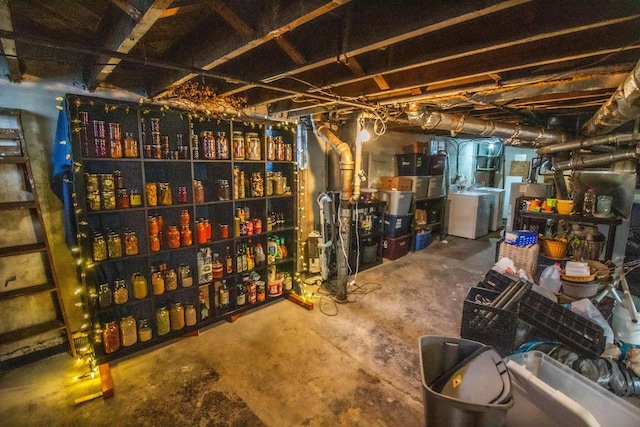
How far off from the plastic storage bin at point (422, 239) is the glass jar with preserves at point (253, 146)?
11.5 feet

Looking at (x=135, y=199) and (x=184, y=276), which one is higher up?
(x=135, y=199)

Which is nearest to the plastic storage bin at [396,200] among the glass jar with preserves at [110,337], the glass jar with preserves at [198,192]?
the glass jar with preserves at [198,192]

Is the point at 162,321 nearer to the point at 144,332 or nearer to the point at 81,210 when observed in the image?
the point at 144,332

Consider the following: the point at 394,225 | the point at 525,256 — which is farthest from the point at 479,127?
the point at 394,225

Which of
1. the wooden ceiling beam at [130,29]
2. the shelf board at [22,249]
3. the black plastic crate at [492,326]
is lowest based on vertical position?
the black plastic crate at [492,326]

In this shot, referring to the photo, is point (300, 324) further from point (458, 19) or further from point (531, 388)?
point (458, 19)

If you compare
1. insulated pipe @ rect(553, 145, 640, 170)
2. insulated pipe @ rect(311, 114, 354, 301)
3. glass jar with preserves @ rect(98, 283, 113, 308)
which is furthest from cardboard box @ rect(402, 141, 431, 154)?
glass jar with preserves @ rect(98, 283, 113, 308)

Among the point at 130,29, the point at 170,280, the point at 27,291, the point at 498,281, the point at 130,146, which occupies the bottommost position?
the point at 498,281

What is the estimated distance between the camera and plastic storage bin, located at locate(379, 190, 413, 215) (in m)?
4.73

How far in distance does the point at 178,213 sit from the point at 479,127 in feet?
11.4

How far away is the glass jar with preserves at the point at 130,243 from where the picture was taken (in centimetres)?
236

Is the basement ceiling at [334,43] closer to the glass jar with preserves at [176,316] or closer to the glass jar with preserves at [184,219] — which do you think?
the glass jar with preserves at [184,219]

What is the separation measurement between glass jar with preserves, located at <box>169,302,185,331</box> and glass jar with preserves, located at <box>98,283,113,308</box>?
0.48 meters

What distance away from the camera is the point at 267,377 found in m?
2.21
